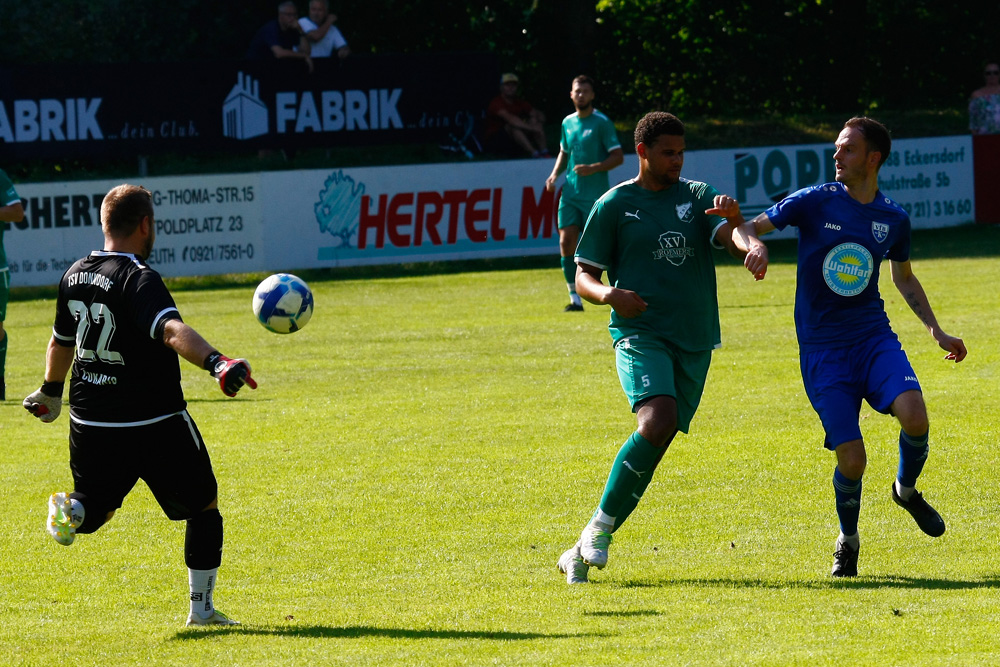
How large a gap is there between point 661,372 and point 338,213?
649 inches

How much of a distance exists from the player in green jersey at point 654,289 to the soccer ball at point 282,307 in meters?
1.47

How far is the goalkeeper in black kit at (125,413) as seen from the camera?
6023 millimetres

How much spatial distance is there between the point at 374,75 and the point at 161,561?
57.8 feet

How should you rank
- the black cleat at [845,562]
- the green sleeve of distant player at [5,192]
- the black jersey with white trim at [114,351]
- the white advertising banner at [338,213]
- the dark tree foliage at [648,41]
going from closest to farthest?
the black jersey with white trim at [114,351] < the black cleat at [845,562] < the green sleeve of distant player at [5,192] < the white advertising banner at [338,213] < the dark tree foliage at [648,41]

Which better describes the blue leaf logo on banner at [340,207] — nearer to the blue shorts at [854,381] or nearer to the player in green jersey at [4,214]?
the player in green jersey at [4,214]

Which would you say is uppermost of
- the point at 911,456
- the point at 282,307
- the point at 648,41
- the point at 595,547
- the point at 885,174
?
the point at 282,307

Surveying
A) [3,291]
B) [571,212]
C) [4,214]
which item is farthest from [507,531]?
[571,212]

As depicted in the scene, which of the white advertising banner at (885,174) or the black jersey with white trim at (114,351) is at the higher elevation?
the black jersey with white trim at (114,351)

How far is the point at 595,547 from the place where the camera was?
6.76 metres

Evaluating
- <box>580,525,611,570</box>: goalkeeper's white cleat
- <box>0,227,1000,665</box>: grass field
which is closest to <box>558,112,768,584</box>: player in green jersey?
<box>580,525,611,570</box>: goalkeeper's white cleat

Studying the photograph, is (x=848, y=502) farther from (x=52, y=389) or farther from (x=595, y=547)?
(x=52, y=389)

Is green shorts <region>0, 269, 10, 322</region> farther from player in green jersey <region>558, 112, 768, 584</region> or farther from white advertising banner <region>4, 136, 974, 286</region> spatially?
white advertising banner <region>4, 136, 974, 286</region>

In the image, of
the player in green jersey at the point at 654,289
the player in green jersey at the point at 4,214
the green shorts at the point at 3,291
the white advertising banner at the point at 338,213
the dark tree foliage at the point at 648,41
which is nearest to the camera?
the player in green jersey at the point at 654,289

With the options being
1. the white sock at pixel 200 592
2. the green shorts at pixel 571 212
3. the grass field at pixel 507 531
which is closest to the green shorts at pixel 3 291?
the grass field at pixel 507 531
